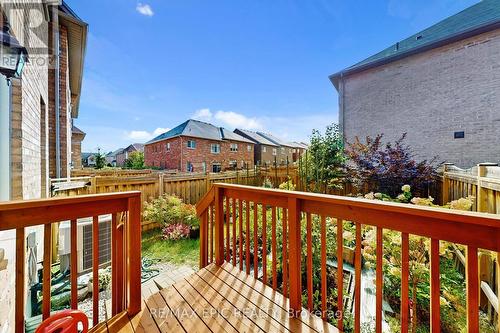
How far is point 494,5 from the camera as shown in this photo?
831 centimetres

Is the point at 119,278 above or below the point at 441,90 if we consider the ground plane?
below

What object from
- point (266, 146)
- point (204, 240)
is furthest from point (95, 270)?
point (266, 146)

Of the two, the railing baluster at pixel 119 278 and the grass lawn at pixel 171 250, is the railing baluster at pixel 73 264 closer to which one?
the railing baluster at pixel 119 278

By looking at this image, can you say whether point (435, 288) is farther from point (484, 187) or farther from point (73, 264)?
point (484, 187)

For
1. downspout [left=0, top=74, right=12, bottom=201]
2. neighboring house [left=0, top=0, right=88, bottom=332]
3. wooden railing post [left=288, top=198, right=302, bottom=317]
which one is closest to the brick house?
neighboring house [left=0, top=0, right=88, bottom=332]

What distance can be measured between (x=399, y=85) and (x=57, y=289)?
40.4 ft

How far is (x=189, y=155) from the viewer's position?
1930 cm

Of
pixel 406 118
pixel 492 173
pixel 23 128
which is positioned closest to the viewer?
pixel 23 128

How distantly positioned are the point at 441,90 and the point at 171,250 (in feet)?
35.8

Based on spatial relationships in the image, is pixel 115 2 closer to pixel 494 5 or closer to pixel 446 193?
pixel 446 193

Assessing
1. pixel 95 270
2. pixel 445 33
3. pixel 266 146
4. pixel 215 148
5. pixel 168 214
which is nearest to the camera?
pixel 95 270

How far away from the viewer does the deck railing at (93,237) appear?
4.46 feet

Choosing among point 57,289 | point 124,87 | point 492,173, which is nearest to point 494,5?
point 492,173

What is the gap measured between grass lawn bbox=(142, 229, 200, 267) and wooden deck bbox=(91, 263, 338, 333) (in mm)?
1935
